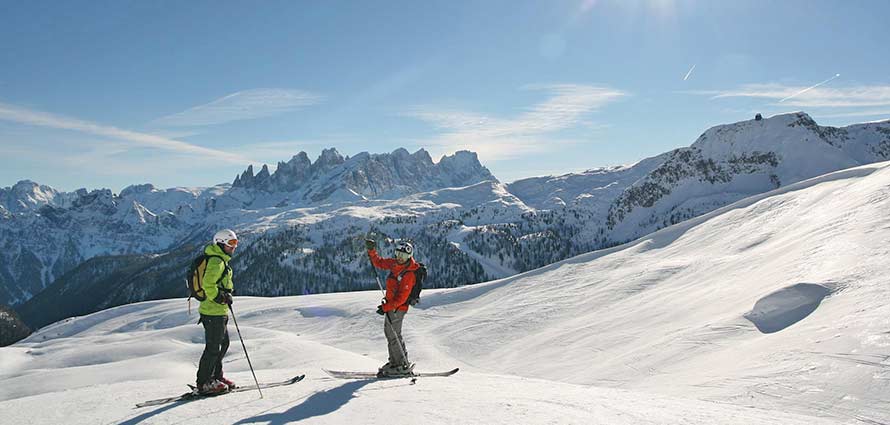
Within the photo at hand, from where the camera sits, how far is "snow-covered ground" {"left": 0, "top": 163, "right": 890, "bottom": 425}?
8.91 meters

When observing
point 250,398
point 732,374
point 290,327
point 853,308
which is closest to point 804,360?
point 732,374

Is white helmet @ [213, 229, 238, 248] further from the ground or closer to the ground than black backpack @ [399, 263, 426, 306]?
further from the ground

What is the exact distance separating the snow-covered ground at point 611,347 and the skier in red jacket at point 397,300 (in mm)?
1005

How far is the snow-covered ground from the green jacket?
6.35 ft

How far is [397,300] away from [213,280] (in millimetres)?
4242

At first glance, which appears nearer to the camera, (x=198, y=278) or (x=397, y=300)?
(x=198, y=278)

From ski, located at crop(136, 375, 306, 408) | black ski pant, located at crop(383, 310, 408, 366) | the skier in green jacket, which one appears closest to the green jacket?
the skier in green jacket

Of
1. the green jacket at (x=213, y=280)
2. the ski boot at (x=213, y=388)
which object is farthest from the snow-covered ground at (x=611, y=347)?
the green jacket at (x=213, y=280)

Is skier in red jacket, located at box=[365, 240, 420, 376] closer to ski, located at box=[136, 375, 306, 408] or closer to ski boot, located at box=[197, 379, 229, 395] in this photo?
ski, located at box=[136, 375, 306, 408]

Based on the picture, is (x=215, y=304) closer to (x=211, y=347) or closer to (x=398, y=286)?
(x=211, y=347)

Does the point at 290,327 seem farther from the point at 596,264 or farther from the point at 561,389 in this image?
the point at 561,389

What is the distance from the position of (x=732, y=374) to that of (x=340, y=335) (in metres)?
29.9

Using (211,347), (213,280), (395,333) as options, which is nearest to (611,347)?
(395,333)

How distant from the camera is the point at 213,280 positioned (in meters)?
10.4
